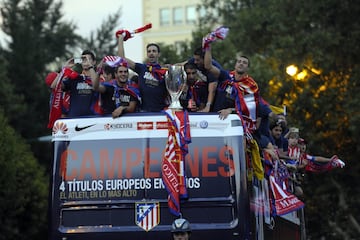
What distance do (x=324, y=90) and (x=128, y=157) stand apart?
74.3ft

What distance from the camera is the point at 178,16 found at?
88.8 metres

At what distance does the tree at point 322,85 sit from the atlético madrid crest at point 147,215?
20174 millimetres

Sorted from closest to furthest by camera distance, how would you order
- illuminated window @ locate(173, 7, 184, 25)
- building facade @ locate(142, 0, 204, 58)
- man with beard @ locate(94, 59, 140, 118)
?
man with beard @ locate(94, 59, 140, 118), building facade @ locate(142, 0, 204, 58), illuminated window @ locate(173, 7, 184, 25)

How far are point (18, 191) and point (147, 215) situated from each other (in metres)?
16.1

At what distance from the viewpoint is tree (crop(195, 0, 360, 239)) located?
109ft

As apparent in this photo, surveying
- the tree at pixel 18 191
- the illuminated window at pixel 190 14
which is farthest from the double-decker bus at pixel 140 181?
the illuminated window at pixel 190 14

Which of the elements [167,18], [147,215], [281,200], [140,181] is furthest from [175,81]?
[167,18]

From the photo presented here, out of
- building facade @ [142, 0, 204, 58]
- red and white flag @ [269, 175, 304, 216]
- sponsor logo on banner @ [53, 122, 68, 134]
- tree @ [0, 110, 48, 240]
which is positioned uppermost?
building facade @ [142, 0, 204, 58]

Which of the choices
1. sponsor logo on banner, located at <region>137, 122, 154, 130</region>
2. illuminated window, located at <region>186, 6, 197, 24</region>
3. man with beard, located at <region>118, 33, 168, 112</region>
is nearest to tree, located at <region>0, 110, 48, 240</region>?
man with beard, located at <region>118, 33, 168, 112</region>

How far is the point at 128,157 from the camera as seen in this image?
1215 cm

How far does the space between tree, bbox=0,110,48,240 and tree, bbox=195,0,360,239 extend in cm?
794

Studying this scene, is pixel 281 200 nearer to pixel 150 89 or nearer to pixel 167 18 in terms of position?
pixel 150 89

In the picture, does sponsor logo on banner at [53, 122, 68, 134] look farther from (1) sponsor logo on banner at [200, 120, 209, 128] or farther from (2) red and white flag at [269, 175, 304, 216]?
(2) red and white flag at [269, 175, 304, 216]

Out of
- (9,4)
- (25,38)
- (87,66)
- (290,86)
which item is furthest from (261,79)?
(87,66)
